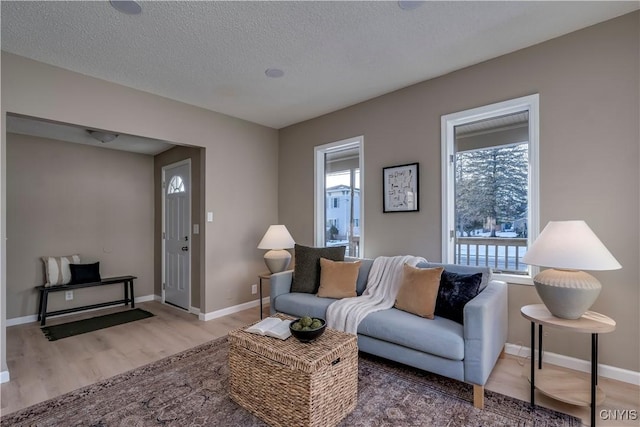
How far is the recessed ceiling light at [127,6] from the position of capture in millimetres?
1979

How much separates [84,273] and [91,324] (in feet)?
2.65

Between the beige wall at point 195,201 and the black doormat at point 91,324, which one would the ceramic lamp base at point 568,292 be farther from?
the black doormat at point 91,324

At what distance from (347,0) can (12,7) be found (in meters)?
2.16

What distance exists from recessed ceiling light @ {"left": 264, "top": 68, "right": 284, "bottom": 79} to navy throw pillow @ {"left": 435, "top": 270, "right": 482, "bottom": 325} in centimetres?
237

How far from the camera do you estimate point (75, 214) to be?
4348mm

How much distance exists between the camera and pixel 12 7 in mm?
2014

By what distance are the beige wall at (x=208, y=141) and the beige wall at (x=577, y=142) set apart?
2205 mm

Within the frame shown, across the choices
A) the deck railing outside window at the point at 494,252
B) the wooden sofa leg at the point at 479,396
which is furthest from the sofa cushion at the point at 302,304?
the deck railing outside window at the point at 494,252

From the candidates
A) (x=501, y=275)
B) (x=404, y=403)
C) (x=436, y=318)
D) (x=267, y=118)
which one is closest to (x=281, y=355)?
(x=404, y=403)

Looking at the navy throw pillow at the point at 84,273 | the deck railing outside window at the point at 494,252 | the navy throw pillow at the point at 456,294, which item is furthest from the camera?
the navy throw pillow at the point at 84,273

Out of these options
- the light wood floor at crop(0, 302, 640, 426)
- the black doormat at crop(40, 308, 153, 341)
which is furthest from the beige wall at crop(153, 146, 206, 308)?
the black doormat at crop(40, 308, 153, 341)

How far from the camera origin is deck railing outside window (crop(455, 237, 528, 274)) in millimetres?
2779

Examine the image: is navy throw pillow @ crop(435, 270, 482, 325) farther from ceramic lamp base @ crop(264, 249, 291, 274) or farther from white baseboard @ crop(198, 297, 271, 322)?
white baseboard @ crop(198, 297, 271, 322)

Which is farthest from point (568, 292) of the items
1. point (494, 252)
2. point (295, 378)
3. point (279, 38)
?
point (279, 38)
